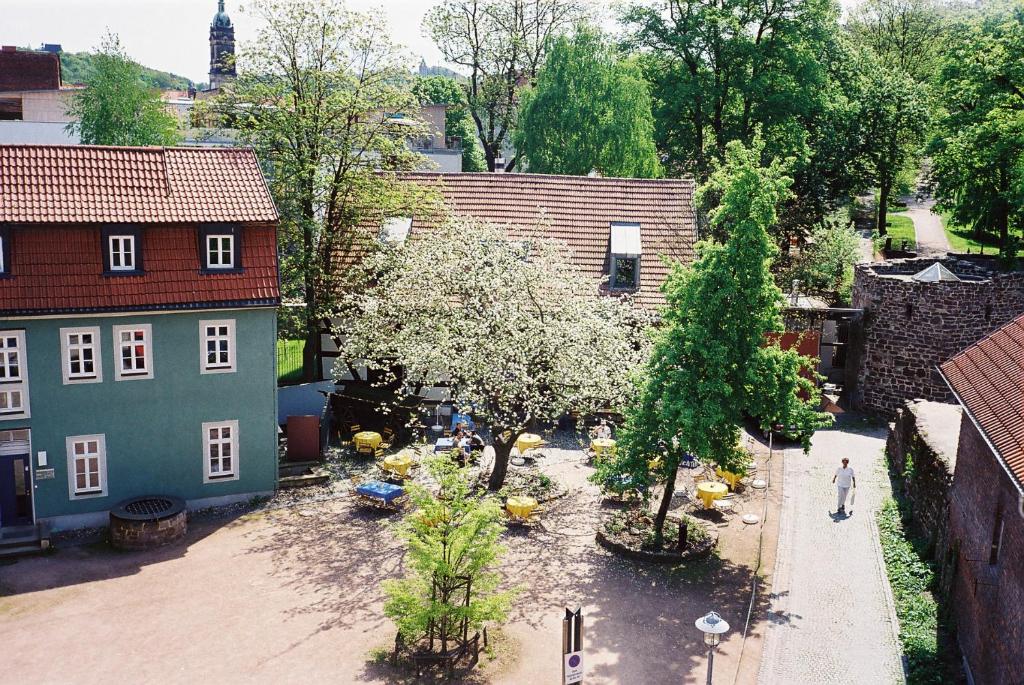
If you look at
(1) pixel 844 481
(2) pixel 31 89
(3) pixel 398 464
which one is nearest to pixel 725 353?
(1) pixel 844 481

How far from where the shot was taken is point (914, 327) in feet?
110

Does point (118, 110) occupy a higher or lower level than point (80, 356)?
higher

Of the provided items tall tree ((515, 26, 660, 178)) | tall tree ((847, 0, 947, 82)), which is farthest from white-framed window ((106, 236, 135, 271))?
tall tree ((847, 0, 947, 82))

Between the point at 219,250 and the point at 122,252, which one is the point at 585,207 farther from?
the point at 122,252

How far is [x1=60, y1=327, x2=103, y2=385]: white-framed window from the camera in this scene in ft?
77.7

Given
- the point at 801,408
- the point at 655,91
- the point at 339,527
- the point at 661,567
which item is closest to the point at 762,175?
the point at 801,408

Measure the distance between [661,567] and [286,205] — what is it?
16305 mm

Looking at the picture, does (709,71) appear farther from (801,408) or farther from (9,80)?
(9,80)

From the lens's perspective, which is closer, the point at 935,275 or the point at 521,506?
the point at 521,506

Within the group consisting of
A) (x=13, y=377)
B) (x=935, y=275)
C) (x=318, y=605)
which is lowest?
(x=318, y=605)

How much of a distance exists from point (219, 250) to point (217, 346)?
2437 mm

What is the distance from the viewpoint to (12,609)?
795 inches

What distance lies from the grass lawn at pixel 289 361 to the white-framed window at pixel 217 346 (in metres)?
9.36

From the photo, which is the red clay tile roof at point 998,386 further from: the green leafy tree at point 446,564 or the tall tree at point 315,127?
the tall tree at point 315,127
